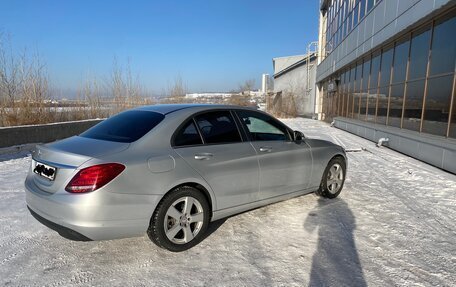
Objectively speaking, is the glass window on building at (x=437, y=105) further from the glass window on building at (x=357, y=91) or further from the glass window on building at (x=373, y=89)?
the glass window on building at (x=357, y=91)

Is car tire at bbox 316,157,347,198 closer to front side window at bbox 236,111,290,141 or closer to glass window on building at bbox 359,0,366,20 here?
front side window at bbox 236,111,290,141

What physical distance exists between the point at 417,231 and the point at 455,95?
523 cm

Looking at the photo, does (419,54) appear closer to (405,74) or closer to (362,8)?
(405,74)

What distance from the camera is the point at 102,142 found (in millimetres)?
3258

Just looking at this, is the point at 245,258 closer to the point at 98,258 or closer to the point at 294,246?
the point at 294,246

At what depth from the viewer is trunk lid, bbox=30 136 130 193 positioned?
2871 millimetres

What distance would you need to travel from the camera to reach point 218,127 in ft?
12.5

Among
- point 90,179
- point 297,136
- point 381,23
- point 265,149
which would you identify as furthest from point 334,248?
point 381,23

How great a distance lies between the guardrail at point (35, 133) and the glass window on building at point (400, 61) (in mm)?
12094

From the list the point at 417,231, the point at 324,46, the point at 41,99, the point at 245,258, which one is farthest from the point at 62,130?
the point at 324,46

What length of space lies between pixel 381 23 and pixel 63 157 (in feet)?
40.3

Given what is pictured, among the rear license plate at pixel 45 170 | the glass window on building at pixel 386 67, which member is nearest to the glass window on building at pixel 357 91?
the glass window on building at pixel 386 67

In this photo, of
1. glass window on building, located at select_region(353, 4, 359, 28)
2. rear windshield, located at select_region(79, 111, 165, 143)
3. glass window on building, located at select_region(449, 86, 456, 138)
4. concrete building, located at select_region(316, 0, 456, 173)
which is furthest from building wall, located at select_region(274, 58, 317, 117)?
rear windshield, located at select_region(79, 111, 165, 143)

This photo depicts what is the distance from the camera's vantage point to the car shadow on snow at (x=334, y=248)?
9.32 feet
